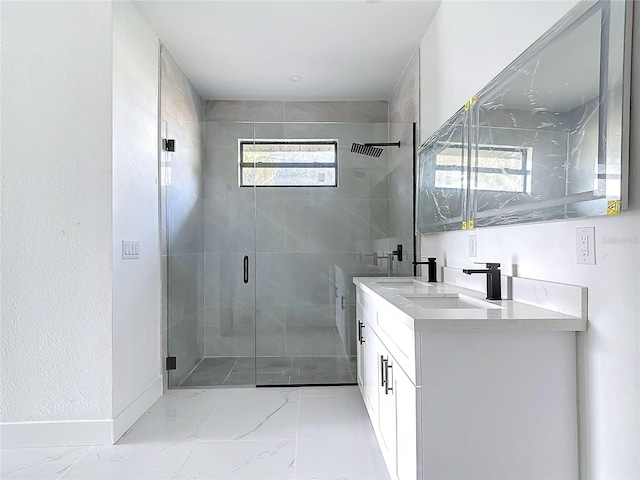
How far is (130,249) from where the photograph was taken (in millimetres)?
2639

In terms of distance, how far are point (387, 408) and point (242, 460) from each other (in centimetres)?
83

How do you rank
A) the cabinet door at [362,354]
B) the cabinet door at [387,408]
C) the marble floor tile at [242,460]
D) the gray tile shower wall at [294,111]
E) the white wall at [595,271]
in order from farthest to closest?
the gray tile shower wall at [294,111]
the cabinet door at [362,354]
the marble floor tile at [242,460]
the cabinet door at [387,408]
the white wall at [595,271]

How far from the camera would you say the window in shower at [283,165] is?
3582 millimetres

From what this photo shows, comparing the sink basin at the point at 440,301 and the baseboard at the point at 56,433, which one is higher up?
the sink basin at the point at 440,301

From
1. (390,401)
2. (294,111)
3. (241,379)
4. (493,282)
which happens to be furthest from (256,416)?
(294,111)

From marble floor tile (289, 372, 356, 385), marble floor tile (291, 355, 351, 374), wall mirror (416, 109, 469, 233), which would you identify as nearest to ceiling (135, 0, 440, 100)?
wall mirror (416, 109, 469, 233)

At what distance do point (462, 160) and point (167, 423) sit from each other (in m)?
2.30

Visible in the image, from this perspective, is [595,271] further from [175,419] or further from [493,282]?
[175,419]

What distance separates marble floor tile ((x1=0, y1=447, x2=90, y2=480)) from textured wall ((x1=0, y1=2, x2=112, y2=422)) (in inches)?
6.7

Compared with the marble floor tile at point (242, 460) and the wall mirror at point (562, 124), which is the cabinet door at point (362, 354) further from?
the wall mirror at point (562, 124)

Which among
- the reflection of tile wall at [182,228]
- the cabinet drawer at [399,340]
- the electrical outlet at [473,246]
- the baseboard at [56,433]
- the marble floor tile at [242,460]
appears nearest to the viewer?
the cabinet drawer at [399,340]

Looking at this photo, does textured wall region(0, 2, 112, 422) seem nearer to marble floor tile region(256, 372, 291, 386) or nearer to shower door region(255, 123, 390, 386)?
marble floor tile region(256, 372, 291, 386)

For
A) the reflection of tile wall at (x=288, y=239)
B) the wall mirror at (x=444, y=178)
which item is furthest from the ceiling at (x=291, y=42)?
the wall mirror at (x=444, y=178)

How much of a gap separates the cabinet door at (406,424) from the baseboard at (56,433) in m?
1.68
